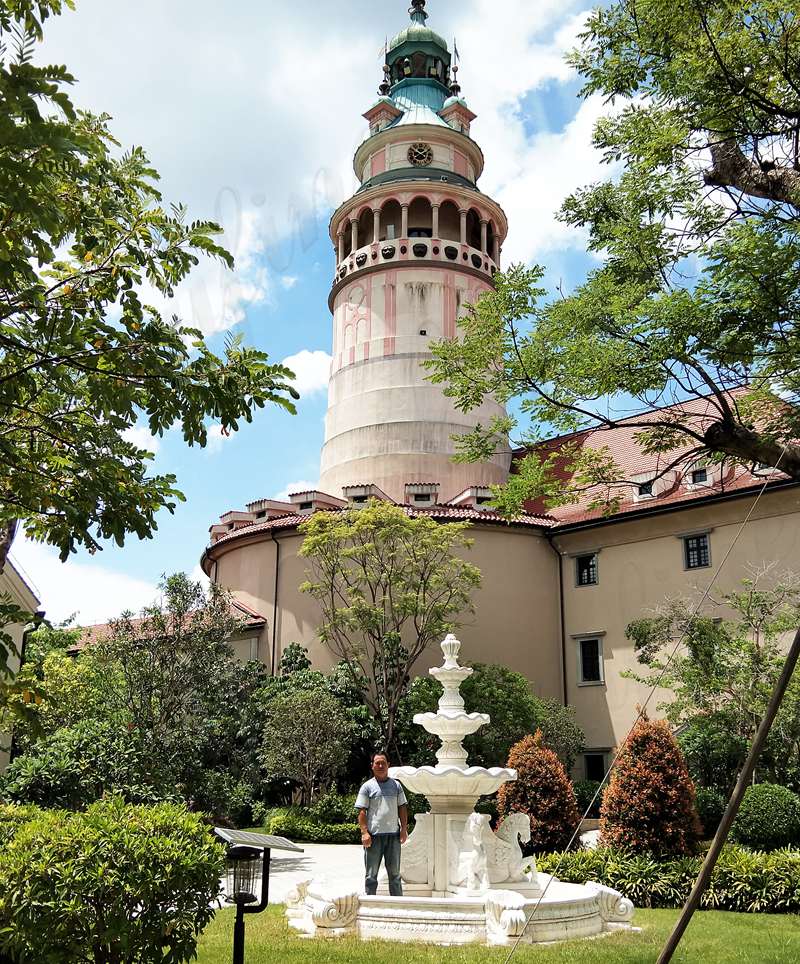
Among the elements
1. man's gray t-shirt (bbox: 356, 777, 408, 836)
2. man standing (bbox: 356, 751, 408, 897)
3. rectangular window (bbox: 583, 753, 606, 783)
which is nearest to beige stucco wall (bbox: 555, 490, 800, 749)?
rectangular window (bbox: 583, 753, 606, 783)

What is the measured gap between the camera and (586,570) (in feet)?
114

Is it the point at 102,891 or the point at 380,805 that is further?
the point at 380,805

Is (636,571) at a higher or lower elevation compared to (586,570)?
lower

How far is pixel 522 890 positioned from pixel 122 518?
8784 millimetres

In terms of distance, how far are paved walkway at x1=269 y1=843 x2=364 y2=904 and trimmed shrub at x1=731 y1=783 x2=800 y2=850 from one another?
8.10 m

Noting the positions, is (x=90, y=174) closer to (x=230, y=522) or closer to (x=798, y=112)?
(x=798, y=112)

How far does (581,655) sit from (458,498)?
7.49 metres

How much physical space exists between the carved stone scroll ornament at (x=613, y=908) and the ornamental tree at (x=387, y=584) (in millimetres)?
16363

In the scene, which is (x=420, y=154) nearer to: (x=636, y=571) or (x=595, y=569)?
(x=595, y=569)

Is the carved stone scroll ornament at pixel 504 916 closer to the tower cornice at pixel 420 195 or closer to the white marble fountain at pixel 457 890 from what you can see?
the white marble fountain at pixel 457 890

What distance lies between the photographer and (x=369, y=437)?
39938 mm

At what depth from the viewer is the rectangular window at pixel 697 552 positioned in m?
31.2

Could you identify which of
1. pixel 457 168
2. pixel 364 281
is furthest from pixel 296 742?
pixel 457 168

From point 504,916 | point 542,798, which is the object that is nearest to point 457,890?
point 504,916
